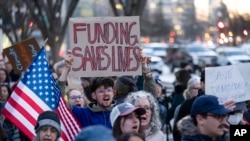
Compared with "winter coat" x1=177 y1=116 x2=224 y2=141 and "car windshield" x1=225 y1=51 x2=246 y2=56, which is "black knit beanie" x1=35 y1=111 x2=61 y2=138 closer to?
"winter coat" x1=177 y1=116 x2=224 y2=141

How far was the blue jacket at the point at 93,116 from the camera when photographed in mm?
8062

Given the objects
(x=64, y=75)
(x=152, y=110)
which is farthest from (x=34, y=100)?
(x=152, y=110)

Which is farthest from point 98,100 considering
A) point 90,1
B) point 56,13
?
point 90,1

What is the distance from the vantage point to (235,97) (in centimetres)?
816

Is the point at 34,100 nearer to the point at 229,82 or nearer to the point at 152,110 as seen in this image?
the point at 152,110

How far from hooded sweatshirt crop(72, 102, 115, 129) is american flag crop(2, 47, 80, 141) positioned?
0.52 feet

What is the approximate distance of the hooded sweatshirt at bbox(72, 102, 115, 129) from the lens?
8062mm

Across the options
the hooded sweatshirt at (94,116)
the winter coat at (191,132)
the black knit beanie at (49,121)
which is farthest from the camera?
the hooded sweatshirt at (94,116)

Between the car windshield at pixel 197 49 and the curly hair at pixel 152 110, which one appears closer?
the curly hair at pixel 152 110

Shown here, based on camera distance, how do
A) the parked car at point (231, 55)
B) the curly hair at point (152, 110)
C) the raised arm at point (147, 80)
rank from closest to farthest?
the curly hair at point (152, 110)
the raised arm at point (147, 80)
the parked car at point (231, 55)

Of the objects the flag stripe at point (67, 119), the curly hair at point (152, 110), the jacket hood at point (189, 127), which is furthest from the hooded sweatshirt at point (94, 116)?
the jacket hood at point (189, 127)

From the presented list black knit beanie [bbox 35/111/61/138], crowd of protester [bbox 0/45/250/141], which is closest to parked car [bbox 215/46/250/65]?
crowd of protester [bbox 0/45/250/141]

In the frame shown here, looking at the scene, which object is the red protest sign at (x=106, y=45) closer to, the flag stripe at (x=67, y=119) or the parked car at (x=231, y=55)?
the flag stripe at (x=67, y=119)

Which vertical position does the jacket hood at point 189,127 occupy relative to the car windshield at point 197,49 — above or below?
below
